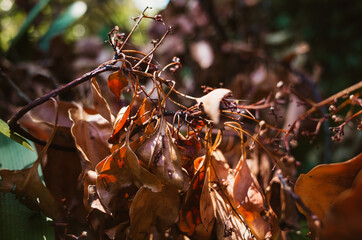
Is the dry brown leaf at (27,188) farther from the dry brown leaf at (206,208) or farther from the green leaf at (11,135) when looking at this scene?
the dry brown leaf at (206,208)

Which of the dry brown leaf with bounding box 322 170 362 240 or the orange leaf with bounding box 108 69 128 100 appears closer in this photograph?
the dry brown leaf with bounding box 322 170 362 240

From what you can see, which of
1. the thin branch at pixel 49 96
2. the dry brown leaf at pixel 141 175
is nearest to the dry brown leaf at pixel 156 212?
the dry brown leaf at pixel 141 175

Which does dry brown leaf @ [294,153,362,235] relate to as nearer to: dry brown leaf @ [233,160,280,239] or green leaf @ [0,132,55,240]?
dry brown leaf @ [233,160,280,239]

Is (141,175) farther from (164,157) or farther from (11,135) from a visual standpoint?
(11,135)

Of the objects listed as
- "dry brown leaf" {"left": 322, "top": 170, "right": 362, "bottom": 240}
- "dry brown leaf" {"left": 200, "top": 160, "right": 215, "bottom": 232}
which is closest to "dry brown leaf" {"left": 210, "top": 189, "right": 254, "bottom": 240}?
"dry brown leaf" {"left": 200, "top": 160, "right": 215, "bottom": 232}

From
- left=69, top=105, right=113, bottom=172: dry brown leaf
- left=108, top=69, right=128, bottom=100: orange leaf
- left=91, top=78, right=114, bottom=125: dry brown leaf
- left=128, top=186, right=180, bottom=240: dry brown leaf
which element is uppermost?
left=108, top=69, right=128, bottom=100: orange leaf
